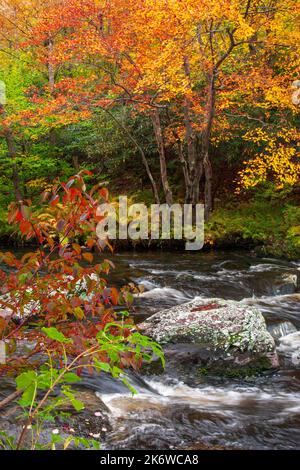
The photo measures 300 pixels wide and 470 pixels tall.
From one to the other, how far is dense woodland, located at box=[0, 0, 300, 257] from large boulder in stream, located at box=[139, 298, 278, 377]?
5.96 meters

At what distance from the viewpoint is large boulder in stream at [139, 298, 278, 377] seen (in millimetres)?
5422

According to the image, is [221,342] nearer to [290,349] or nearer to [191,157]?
[290,349]

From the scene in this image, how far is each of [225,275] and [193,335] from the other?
4748mm

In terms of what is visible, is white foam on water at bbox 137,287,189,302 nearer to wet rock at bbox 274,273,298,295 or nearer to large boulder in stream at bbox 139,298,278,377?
wet rock at bbox 274,273,298,295

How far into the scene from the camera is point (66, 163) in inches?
718

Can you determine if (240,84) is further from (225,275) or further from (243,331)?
(243,331)

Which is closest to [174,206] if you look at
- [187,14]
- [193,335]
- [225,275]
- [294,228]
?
[294,228]

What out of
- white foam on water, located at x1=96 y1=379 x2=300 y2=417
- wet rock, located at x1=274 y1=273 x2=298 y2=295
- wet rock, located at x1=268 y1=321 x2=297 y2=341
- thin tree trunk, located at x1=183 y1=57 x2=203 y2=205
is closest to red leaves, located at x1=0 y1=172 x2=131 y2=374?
white foam on water, located at x1=96 y1=379 x2=300 y2=417

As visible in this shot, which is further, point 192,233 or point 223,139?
point 223,139

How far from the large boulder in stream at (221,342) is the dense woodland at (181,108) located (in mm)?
5958

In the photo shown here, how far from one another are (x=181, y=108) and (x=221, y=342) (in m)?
10.2

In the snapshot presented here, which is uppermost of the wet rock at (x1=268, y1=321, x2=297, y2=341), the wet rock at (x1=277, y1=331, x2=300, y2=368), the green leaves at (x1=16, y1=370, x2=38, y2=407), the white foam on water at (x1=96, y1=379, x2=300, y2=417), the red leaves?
the red leaves

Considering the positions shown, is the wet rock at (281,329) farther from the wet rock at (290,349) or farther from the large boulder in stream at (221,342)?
the large boulder in stream at (221,342)

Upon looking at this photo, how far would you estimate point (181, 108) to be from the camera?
14133 millimetres
